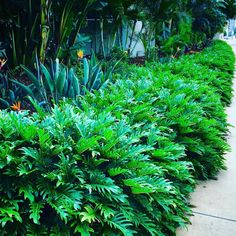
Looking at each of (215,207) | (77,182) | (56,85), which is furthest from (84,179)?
(56,85)

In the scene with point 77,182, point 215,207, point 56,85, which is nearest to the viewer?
point 77,182

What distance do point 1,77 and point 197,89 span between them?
267 centimetres

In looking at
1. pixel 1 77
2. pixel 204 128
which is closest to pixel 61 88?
pixel 1 77

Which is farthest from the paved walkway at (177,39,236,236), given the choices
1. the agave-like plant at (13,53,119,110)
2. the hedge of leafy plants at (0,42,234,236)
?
the agave-like plant at (13,53,119,110)

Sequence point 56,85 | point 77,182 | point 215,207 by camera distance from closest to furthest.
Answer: point 77,182
point 215,207
point 56,85

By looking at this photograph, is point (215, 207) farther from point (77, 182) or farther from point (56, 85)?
point (56, 85)

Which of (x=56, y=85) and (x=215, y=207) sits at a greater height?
(x=56, y=85)

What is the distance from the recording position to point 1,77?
4.82m

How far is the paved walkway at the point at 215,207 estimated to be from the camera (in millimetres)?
2600

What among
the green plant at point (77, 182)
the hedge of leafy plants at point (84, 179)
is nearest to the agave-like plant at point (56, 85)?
the hedge of leafy plants at point (84, 179)

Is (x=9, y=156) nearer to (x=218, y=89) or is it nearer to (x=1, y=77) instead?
(x=1, y=77)

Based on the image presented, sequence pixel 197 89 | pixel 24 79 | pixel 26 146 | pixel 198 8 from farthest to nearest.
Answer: pixel 198 8 → pixel 24 79 → pixel 197 89 → pixel 26 146

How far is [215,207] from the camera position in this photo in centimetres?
297

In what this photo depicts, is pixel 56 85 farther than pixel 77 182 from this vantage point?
Yes
